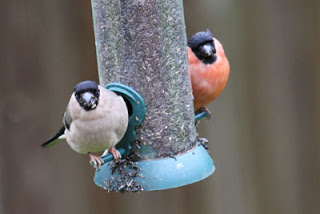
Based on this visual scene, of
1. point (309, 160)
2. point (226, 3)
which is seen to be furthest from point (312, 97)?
point (226, 3)

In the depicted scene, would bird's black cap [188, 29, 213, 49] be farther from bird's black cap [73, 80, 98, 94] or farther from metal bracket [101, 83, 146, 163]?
bird's black cap [73, 80, 98, 94]

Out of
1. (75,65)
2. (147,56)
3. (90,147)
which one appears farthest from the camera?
(75,65)

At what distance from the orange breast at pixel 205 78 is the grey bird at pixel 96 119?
0.83 metres

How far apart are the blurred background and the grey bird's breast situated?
1234mm

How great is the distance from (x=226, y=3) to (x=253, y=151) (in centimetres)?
115

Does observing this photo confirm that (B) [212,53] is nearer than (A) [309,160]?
Yes

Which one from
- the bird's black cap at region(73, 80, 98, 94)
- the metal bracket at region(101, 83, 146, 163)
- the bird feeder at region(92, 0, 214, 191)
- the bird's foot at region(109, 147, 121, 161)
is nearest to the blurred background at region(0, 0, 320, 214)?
the bird feeder at region(92, 0, 214, 191)

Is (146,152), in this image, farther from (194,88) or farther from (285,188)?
(285,188)

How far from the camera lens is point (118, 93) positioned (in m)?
3.56

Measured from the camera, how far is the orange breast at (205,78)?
13.5 ft

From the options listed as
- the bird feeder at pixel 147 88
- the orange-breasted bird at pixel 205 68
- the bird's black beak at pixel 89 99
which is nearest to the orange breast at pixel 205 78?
the orange-breasted bird at pixel 205 68

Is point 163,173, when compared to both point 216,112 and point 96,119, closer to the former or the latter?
point 96,119

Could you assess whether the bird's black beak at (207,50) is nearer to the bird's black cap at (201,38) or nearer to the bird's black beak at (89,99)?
the bird's black cap at (201,38)

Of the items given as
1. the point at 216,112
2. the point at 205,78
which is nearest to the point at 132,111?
the point at 205,78
